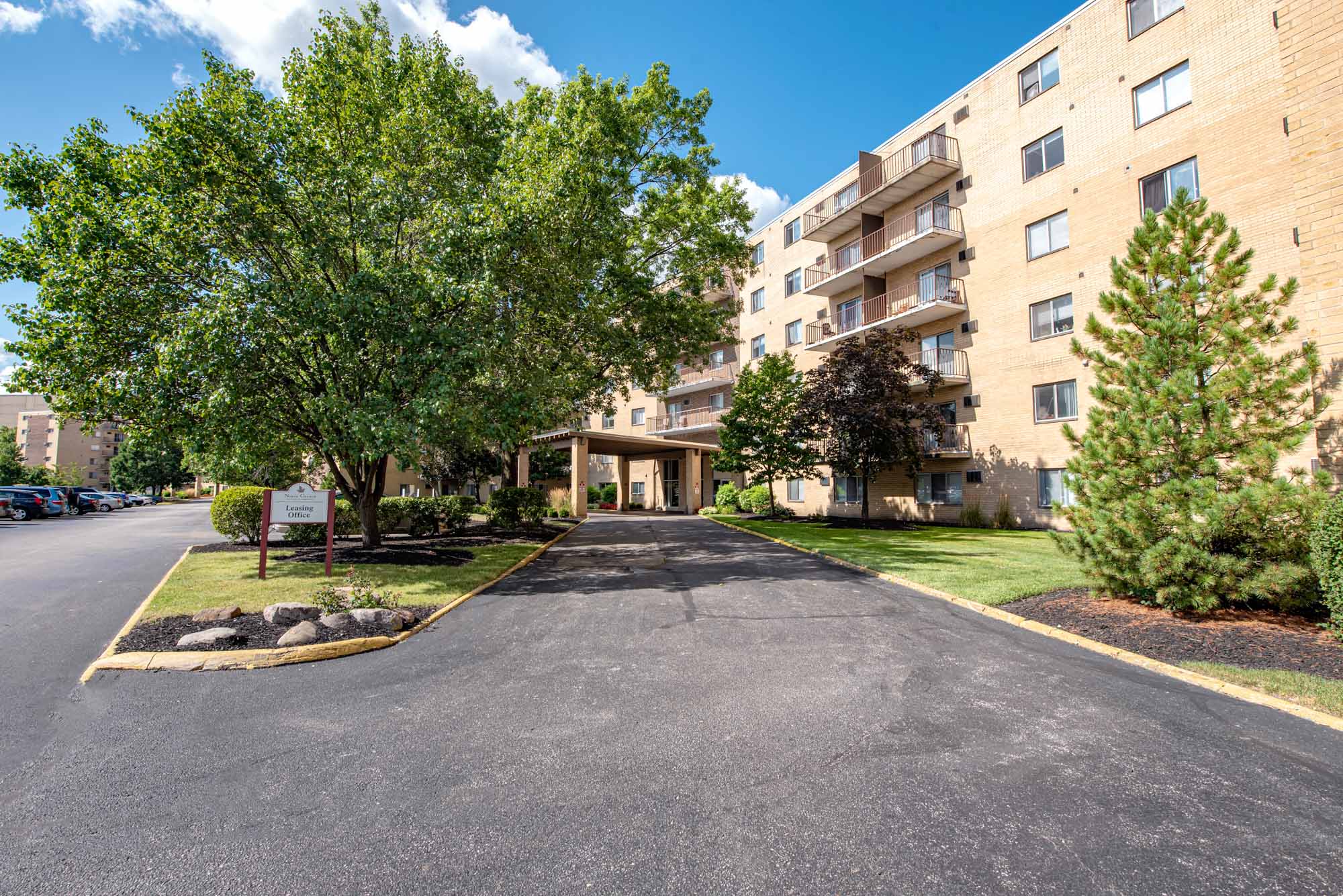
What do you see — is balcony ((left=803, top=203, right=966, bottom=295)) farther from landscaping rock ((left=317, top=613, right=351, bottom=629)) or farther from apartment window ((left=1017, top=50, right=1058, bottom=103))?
landscaping rock ((left=317, top=613, right=351, bottom=629))

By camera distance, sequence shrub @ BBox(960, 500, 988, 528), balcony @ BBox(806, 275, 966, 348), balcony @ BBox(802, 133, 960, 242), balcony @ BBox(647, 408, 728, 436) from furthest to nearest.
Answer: balcony @ BBox(647, 408, 728, 436) → balcony @ BBox(802, 133, 960, 242) → balcony @ BBox(806, 275, 966, 348) → shrub @ BBox(960, 500, 988, 528)

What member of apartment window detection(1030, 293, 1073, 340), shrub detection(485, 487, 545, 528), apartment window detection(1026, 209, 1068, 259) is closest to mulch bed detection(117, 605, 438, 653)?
shrub detection(485, 487, 545, 528)

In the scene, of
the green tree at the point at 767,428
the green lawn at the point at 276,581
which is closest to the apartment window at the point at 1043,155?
the green tree at the point at 767,428

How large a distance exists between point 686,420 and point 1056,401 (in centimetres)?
2248

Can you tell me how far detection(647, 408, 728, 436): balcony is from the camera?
39.0m

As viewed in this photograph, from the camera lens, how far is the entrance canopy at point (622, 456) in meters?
31.1

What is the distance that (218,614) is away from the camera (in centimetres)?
766

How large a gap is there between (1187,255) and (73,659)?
1343cm

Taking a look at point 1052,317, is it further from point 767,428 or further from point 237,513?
point 237,513

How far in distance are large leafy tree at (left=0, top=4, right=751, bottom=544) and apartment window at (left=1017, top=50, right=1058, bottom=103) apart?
54.1ft

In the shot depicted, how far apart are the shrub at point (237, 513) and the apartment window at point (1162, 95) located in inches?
1064

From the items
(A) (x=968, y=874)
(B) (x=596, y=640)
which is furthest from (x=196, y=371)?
(A) (x=968, y=874)

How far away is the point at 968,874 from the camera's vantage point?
290cm

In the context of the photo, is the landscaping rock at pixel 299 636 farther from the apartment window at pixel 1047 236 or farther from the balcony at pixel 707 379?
the balcony at pixel 707 379
